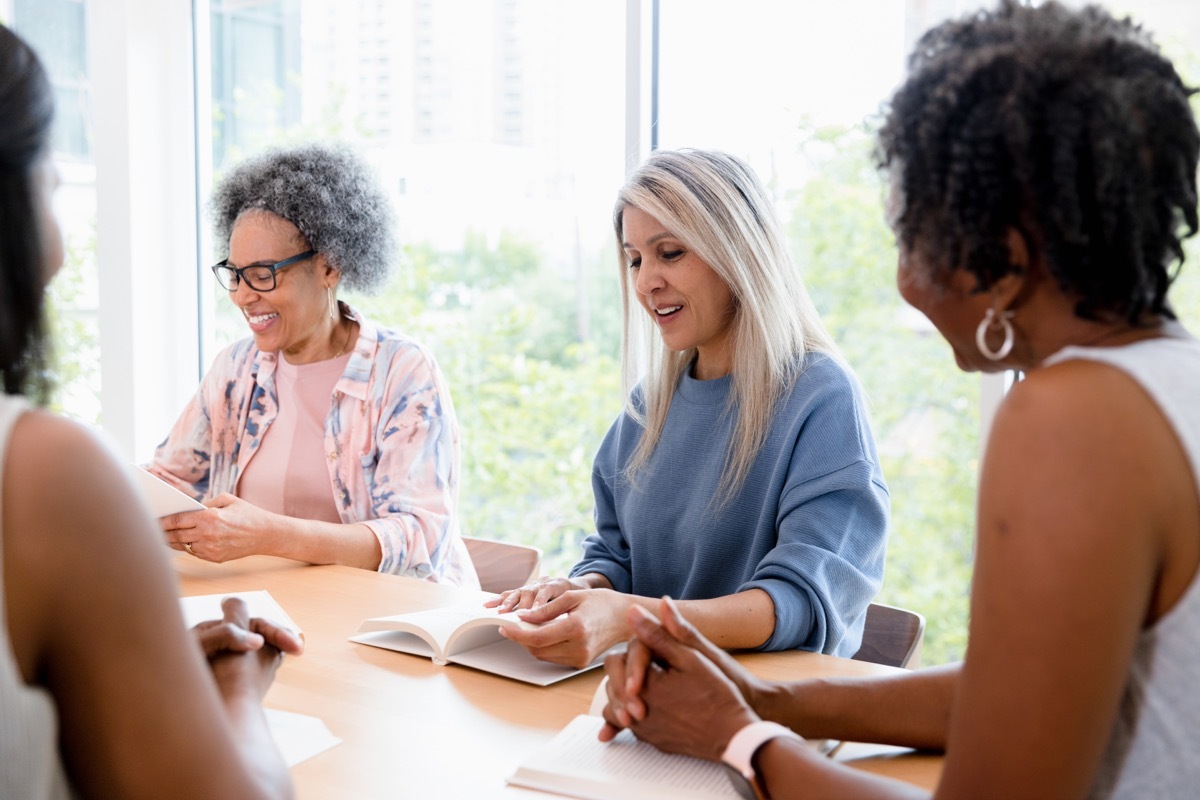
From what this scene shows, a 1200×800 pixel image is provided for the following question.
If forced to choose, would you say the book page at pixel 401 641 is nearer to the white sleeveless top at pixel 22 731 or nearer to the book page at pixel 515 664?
the book page at pixel 515 664

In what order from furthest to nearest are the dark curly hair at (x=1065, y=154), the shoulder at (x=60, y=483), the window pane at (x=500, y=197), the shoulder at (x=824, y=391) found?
the window pane at (x=500, y=197), the shoulder at (x=824, y=391), the dark curly hair at (x=1065, y=154), the shoulder at (x=60, y=483)

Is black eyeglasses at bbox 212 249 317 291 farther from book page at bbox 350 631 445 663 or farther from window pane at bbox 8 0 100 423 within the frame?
window pane at bbox 8 0 100 423

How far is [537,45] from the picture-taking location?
3000 mm

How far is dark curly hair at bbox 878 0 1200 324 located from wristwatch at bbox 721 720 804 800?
1.60 feet

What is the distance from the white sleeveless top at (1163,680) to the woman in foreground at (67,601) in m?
0.68

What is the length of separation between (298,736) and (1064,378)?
0.91 m

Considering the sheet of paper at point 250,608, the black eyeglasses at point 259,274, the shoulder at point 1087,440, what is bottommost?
the sheet of paper at point 250,608

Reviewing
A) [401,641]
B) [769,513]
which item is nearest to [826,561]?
[769,513]

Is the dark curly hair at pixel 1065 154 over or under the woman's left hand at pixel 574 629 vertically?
over

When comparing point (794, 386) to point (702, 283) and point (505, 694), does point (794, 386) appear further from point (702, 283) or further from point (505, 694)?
point (505, 694)

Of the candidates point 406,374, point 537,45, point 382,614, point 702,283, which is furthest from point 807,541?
point 537,45

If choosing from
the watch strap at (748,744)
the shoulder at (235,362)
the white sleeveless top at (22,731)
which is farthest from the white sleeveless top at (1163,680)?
the shoulder at (235,362)

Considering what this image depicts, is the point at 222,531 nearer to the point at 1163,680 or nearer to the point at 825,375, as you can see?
the point at 825,375

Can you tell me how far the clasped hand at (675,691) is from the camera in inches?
43.7
